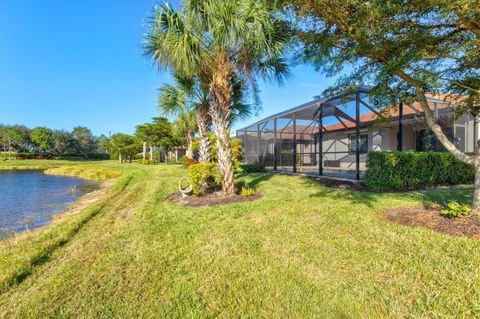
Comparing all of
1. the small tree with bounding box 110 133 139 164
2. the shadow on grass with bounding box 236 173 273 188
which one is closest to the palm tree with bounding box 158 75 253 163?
the shadow on grass with bounding box 236 173 273 188

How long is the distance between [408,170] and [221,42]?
22.2 ft

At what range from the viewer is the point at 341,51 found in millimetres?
4559

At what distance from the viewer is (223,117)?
6578 millimetres

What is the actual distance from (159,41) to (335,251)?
6.38 metres

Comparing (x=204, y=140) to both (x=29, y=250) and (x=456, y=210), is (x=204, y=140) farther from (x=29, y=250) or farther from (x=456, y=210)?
(x=456, y=210)

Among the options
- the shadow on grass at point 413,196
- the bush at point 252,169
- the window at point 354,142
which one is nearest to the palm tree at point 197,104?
the bush at point 252,169

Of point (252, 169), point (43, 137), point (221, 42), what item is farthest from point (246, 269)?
point (43, 137)

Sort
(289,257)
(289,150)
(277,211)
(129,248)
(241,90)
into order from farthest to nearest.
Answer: (289,150) < (241,90) < (277,211) < (129,248) < (289,257)

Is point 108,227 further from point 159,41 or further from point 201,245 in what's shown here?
point 159,41

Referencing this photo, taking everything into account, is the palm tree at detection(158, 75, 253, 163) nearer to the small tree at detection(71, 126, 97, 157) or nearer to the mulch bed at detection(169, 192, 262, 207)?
the mulch bed at detection(169, 192, 262, 207)

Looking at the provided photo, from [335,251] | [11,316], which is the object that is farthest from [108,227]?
[335,251]

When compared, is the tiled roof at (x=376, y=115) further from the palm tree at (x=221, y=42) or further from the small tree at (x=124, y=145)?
the small tree at (x=124, y=145)

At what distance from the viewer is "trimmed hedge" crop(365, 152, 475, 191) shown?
710cm

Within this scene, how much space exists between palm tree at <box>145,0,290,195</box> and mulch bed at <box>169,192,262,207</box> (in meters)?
0.34
